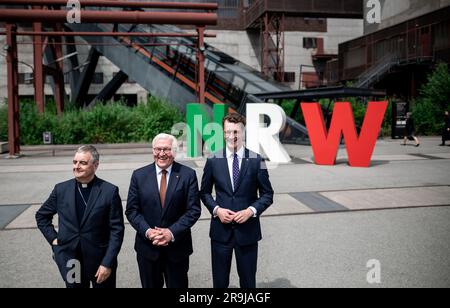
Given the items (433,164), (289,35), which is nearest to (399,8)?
(289,35)

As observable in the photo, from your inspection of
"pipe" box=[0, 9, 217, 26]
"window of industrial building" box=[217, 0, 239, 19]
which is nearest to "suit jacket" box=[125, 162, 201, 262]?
"pipe" box=[0, 9, 217, 26]

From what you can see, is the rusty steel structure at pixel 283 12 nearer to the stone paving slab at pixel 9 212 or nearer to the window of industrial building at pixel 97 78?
the window of industrial building at pixel 97 78

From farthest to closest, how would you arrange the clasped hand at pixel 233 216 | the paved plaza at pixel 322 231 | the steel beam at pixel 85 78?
the steel beam at pixel 85 78, the paved plaza at pixel 322 231, the clasped hand at pixel 233 216

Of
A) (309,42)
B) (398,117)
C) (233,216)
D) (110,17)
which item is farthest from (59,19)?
(309,42)

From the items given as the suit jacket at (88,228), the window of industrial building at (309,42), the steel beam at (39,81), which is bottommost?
the suit jacket at (88,228)

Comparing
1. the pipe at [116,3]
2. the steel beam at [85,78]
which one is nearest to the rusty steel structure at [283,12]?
the steel beam at [85,78]

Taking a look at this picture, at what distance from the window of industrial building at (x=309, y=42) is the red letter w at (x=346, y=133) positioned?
3370 centimetres

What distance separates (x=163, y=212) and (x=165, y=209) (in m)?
0.03

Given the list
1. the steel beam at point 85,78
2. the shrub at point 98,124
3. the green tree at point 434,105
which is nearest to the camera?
the shrub at point 98,124

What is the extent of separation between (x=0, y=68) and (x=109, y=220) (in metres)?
44.0

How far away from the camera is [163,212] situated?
3.26 m

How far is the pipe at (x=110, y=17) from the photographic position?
15.2m
